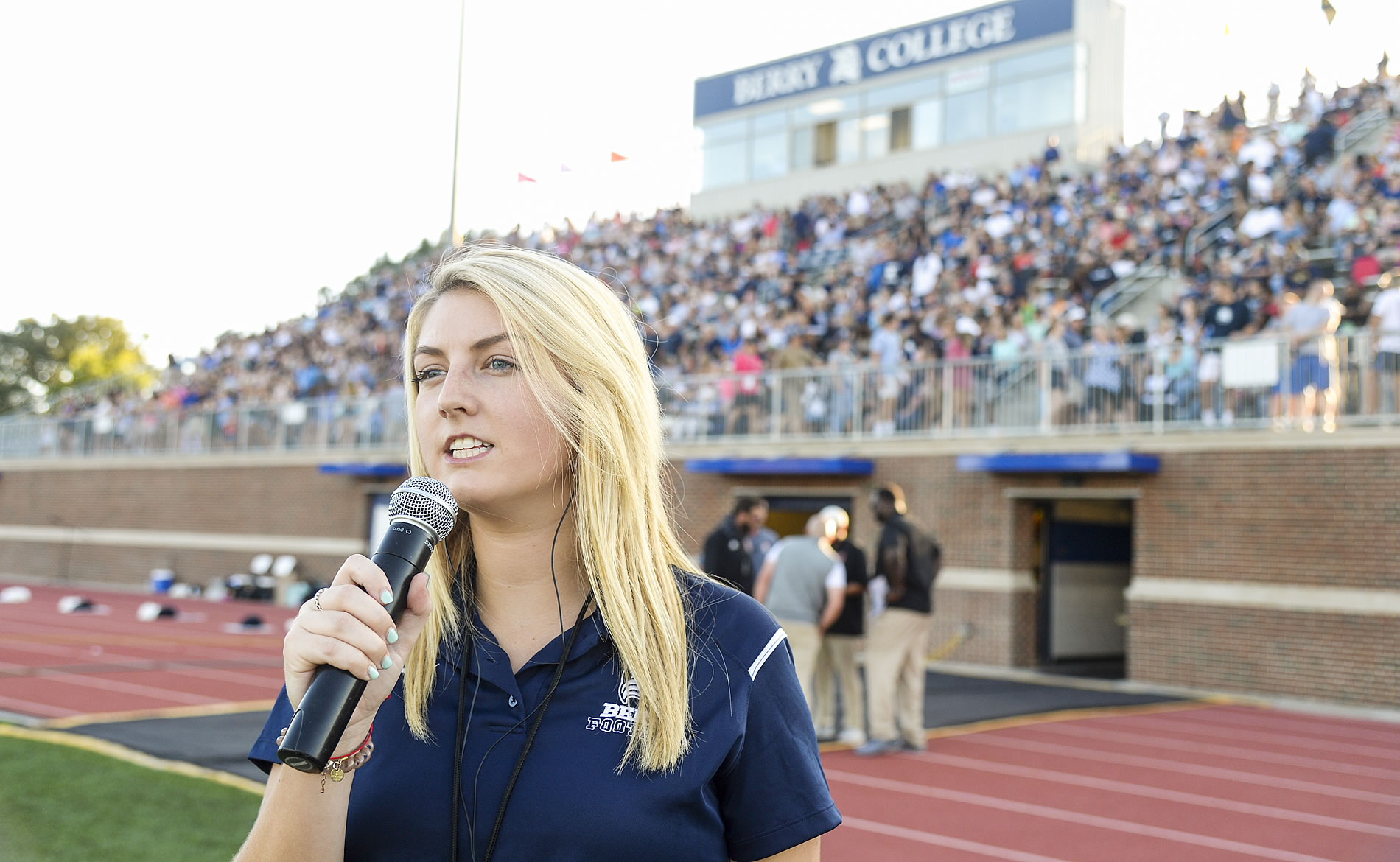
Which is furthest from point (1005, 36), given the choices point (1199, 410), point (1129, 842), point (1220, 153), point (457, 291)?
point (457, 291)

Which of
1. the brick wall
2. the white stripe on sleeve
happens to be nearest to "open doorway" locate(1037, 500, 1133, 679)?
the brick wall

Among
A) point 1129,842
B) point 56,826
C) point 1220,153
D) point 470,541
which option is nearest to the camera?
point 470,541

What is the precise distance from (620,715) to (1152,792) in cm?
826

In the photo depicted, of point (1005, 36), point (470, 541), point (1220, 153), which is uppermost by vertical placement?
point (1005, 36)

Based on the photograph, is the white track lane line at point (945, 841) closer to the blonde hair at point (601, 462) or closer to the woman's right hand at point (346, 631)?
the blonde hair at point (601, 462)

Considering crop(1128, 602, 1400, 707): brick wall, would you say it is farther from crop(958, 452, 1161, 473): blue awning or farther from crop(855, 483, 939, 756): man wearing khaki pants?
crop(855, 483, 939, 756): man wearing khaki pants

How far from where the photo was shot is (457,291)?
2.17 metres

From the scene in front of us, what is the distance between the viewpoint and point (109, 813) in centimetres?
711

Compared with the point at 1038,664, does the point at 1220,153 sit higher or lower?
higher

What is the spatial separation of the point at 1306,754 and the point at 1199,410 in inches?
236

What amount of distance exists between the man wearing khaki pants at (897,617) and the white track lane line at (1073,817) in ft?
3.16

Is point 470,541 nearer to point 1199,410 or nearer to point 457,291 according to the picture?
point 457,291

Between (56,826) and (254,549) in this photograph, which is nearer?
(56,826)

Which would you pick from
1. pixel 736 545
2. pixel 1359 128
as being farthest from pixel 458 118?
pixel 1359 128
